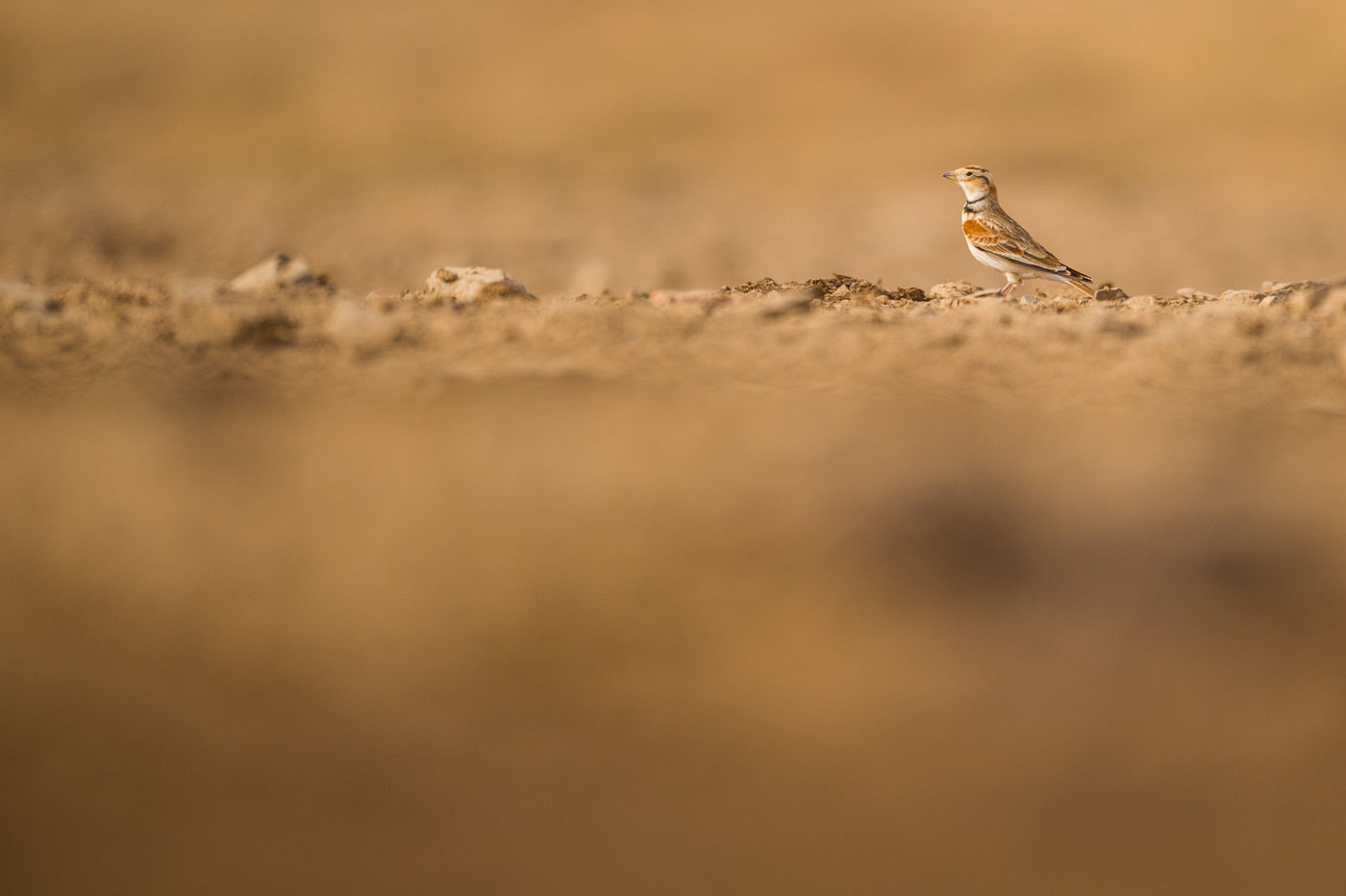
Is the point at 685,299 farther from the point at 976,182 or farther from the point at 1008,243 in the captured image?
the point at 976,182

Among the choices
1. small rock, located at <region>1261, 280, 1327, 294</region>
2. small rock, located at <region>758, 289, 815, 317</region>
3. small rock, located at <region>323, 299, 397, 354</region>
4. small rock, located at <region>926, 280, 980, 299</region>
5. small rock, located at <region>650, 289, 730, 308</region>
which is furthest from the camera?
small rock, located at <region>926, 280, 980, 299</region>

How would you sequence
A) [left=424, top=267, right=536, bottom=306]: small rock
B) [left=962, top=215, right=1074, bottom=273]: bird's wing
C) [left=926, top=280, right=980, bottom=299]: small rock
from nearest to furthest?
1. [left=424, top=267, right=536, bottom=306]: small rock
2. [left=926, top=280, right=980, bottom=299]: small rock
3. [left=962, top=215, right=1074, bottom=273]: bird's wing

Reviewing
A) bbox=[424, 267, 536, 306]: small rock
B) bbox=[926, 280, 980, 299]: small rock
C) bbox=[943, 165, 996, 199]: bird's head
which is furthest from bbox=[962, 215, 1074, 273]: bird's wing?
bbox=[424, 267, 536, 306]: small rock

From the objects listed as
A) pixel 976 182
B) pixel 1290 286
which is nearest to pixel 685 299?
pixel 1290 286

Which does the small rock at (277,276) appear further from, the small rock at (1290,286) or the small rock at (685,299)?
the small rock at (1290,286)

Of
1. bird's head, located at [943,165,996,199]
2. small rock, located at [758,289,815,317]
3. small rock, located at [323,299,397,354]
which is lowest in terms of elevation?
small rock, located at [323,299,397,354]

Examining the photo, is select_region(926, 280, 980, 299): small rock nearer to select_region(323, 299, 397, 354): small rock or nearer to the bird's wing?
the bird's wing

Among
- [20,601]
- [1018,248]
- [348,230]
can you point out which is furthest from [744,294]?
[348,230]
